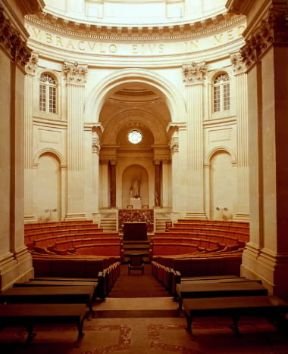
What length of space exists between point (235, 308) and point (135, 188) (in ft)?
92.3

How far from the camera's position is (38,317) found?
223 inches

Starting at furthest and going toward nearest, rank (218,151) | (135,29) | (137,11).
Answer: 1. (137,11)
2. (135,29)
3. (218,151)

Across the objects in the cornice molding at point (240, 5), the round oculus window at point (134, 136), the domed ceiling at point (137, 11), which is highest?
the domed ceiling at point (137, 11)

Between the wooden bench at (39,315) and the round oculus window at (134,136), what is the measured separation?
28232 mm

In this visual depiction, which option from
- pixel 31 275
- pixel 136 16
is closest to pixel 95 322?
pixel 31 275

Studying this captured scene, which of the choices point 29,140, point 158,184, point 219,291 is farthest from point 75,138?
point 219,291

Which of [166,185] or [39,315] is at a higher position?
[166,185]

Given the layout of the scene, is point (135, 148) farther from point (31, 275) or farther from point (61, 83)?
point (31, 275)

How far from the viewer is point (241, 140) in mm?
21906

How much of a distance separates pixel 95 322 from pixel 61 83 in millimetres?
18526

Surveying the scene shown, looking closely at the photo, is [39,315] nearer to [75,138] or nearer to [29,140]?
[29,140]

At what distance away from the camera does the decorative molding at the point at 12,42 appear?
26.8 ft

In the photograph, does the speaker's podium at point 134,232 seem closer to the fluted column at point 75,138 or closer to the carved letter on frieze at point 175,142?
the fluted column at point 75,138

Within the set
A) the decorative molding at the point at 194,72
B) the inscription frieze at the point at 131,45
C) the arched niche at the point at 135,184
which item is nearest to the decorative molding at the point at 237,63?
the inscription frieze at the point at 131,45
